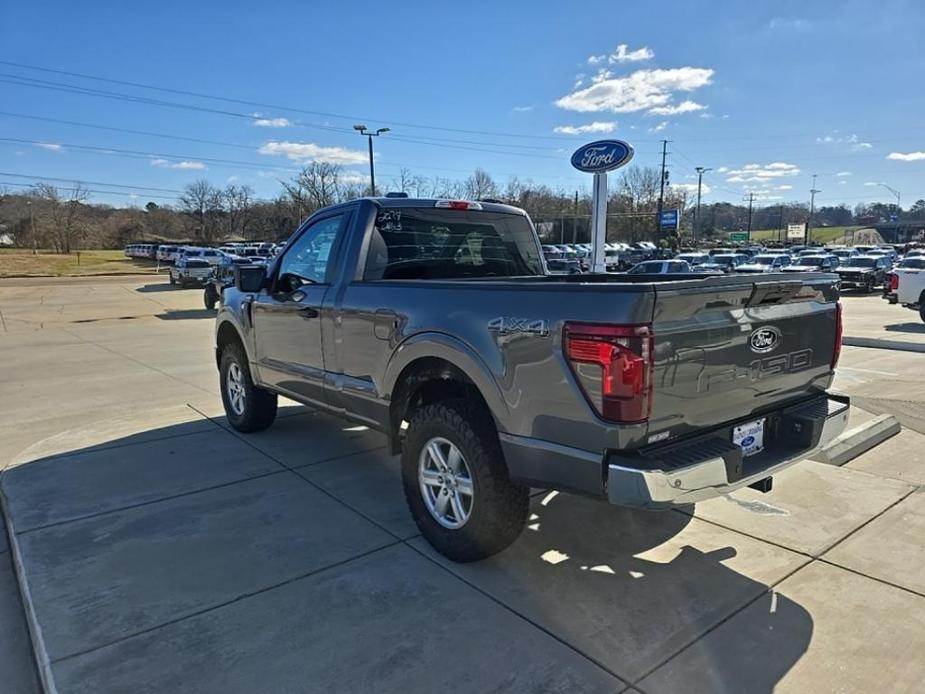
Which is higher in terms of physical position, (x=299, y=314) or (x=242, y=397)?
(x=299, y=314)

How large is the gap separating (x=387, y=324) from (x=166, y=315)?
56.7 feet

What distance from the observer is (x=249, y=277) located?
5027 mm

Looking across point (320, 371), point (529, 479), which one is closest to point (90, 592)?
point (320, 371)

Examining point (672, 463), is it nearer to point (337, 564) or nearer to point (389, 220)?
point (337, 564)

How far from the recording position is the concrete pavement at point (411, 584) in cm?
255

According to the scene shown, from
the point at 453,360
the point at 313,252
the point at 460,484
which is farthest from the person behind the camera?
the point at 313,252

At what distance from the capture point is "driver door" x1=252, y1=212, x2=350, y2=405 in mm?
4449

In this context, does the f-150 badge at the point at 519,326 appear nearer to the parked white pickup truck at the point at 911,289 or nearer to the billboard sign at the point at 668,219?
the parked white pickup truck at the point at 911,289

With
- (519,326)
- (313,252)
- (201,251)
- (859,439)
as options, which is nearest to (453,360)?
(519,326)

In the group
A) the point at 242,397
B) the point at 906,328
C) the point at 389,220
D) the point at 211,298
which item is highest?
the point at 389,220

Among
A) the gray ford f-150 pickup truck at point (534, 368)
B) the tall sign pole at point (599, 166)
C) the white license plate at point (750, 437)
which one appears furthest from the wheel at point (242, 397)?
the tall sign pole at point (599, 166)

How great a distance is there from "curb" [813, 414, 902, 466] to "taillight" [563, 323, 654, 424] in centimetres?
293

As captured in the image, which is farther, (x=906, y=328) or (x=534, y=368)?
(x=906, y=328)

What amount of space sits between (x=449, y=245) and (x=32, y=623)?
3188 millimetres
